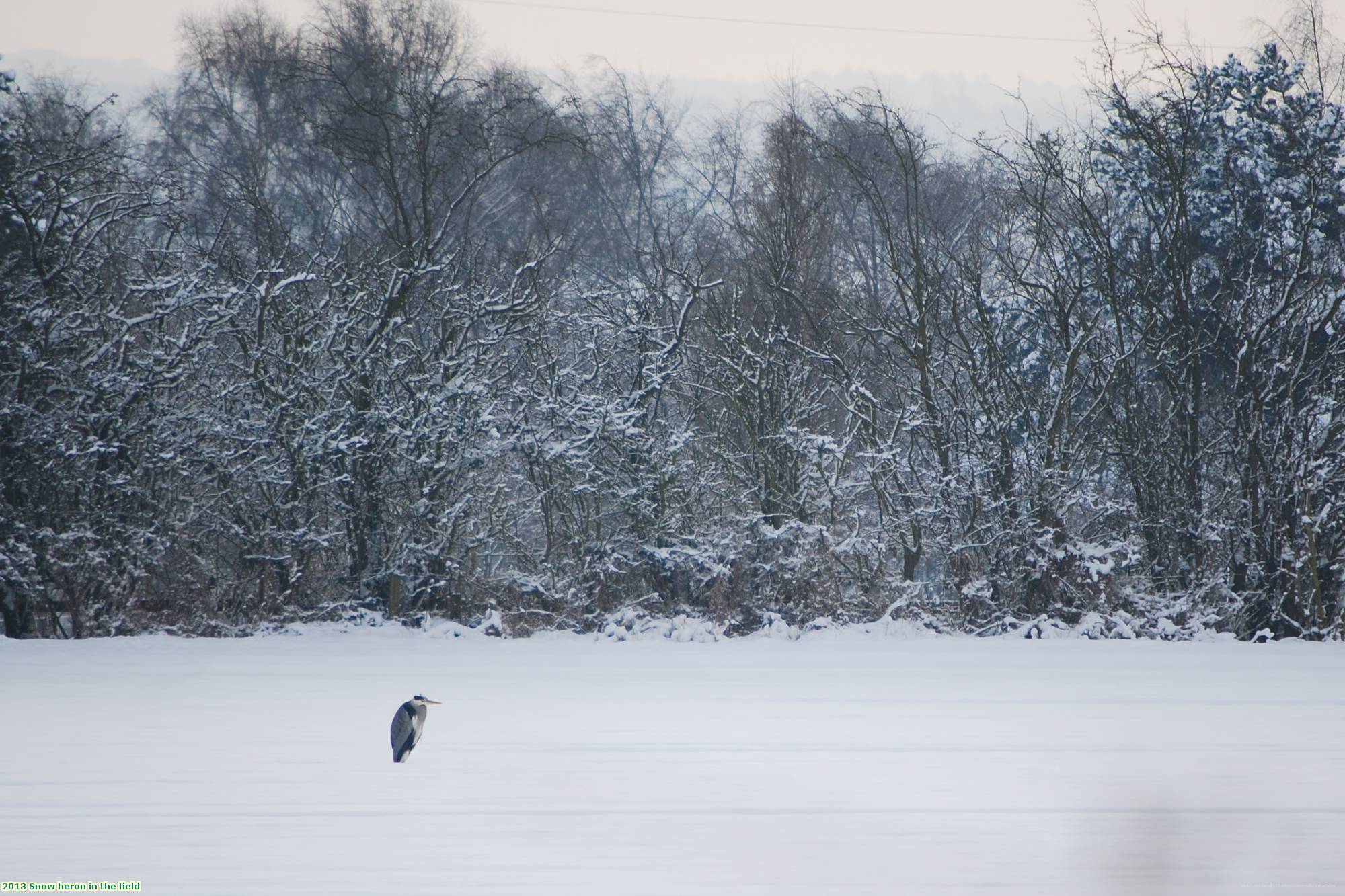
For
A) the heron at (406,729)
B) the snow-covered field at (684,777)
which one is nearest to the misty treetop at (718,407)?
the snow-covered field at (684,777)

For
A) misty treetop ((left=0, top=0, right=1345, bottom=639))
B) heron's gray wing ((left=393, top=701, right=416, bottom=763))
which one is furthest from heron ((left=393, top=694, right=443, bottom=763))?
misty treetop ((left=0, top=0, right=1345, bottom=639))

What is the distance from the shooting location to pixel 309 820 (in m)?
4.60

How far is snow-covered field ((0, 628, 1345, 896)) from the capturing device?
4.06 m

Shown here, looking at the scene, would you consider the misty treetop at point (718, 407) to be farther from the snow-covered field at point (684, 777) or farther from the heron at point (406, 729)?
the heron at point (406, 729)

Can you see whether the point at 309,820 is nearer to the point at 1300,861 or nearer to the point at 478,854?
the point at 478,854

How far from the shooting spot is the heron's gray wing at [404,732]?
552 cm

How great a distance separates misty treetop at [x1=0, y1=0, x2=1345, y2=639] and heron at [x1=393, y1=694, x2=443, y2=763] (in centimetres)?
524

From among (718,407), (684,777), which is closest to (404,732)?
(684,777)

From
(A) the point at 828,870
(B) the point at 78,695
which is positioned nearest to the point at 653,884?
(A) the point at 828,870

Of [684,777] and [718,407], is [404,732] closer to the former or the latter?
[684,777]

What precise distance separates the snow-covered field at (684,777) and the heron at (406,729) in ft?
0.24

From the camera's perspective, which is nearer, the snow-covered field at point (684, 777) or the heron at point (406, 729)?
the snow-covered field at point (684, 777)

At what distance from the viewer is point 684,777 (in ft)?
17.5

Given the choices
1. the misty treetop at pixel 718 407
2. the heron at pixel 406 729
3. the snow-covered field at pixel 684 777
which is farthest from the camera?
the misty treetop at pixel 718 407
